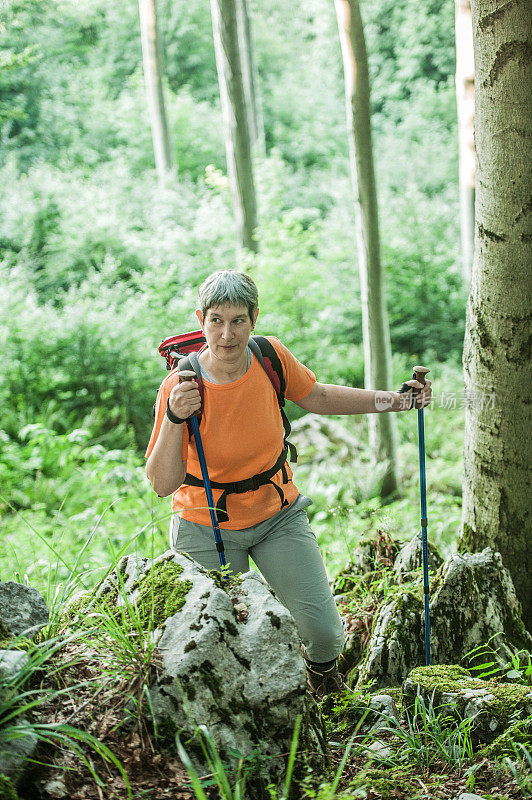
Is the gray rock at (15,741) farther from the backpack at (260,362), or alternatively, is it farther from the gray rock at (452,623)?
the gray rock at (452,623)

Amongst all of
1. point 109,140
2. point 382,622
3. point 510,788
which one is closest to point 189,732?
point 510,788

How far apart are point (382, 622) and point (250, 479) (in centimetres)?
104

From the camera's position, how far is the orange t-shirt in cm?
286

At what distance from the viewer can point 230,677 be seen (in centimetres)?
205

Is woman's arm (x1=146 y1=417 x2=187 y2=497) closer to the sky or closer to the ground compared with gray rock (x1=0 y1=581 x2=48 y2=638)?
closer to the sky

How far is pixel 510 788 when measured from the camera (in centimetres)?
210

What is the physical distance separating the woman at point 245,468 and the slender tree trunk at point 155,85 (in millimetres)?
16649

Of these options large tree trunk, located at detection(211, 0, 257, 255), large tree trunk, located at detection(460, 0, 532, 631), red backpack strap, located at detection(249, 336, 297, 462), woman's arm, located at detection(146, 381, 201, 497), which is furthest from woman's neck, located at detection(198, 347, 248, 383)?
large tree trunk, located at detection(211, 0, 257, 255)

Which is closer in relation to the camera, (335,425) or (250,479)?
(250,479)

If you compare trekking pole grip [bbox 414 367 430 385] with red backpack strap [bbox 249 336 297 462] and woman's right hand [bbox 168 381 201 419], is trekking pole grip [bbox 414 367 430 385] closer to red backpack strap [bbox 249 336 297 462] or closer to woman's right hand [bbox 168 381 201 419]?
red backpack strap [bbox 249 336 297 462]

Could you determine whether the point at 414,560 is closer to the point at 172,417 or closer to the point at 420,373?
the point at 420,373

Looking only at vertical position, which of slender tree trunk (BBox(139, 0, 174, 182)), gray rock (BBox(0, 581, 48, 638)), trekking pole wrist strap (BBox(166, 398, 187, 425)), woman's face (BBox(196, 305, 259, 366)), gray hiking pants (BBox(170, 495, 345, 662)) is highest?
slender tree trunk (BBox(139, 0, 174, 182))

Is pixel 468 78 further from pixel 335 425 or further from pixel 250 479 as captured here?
pixel 250 479

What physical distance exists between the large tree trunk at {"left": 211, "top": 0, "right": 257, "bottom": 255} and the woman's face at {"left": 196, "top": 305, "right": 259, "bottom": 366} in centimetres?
777
